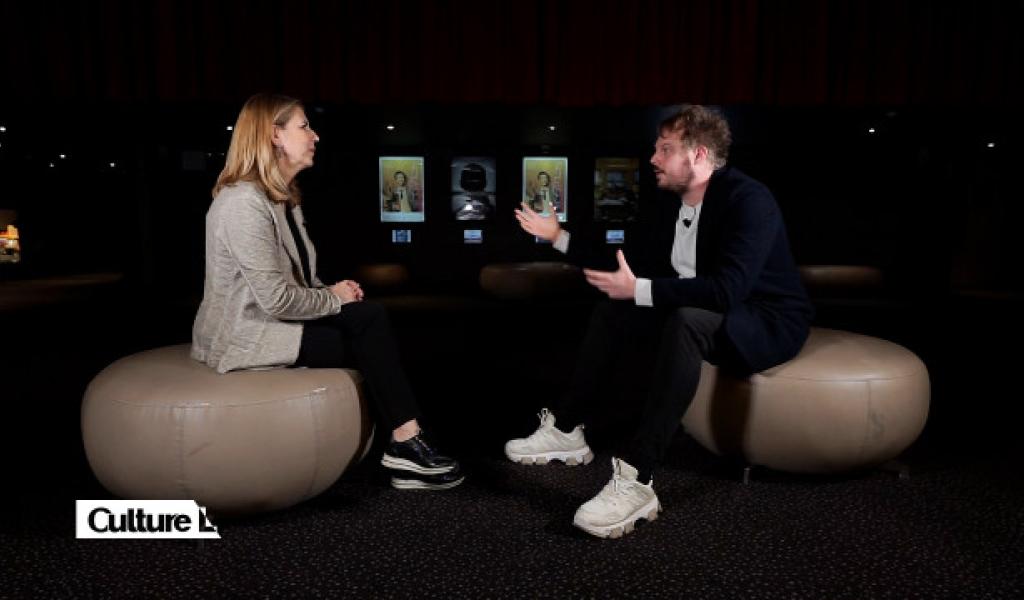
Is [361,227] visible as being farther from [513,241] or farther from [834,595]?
[834,595]

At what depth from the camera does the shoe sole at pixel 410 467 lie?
2.30 m

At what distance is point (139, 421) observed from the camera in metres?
1.88

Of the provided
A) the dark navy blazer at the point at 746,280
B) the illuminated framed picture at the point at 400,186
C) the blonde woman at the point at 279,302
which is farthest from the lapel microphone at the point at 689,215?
the illuminated framed picture at the point at 400,186

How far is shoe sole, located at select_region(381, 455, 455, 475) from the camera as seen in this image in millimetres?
2305

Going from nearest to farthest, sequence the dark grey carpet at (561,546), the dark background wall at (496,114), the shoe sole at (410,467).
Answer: the dark grey carpet at (561,546) → the shoe sole at (410,467) → the dark background wall at (496,114)

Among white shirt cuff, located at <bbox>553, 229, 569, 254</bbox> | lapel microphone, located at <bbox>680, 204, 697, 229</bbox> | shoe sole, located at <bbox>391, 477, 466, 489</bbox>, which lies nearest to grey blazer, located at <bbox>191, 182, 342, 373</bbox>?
shoe sole, located at <bbox>391, 477, 466, 489</bbox>

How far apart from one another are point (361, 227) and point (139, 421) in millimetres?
7682

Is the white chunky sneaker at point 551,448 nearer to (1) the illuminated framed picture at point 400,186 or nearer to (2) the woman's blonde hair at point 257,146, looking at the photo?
(2) the woman's blonde hair at point 257,146

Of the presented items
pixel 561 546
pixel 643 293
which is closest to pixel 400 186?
pixel 643 293

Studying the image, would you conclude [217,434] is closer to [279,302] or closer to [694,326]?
[279,302]

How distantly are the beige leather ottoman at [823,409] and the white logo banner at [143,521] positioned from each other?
165 centimetres

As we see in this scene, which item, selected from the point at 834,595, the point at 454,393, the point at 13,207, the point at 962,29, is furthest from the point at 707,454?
the point at 13,207

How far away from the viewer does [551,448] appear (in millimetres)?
2621

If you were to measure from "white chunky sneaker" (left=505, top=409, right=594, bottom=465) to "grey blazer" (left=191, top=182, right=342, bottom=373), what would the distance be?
926 millimetres
